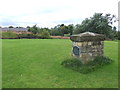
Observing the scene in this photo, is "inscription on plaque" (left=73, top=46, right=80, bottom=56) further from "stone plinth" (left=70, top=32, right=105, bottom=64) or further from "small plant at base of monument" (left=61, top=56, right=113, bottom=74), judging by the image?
"small plant at base of monument" (left=61, top=56, right=113, bottom=74)

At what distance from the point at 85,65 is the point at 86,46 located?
2.02 feet

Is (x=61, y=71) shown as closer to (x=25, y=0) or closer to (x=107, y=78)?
(x=107, y=78)

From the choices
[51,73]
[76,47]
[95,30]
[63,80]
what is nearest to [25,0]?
[76,47]

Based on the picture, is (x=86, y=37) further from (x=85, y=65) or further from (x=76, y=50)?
(x=85, y=65)

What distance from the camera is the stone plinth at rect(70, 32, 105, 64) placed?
4480 millimetres

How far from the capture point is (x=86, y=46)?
14.8 ft

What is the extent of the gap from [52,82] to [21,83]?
754mm

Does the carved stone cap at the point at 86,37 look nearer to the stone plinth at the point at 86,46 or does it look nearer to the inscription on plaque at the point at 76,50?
the stone plinth at the point at 86,46

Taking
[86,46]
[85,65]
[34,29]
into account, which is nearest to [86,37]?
[86,46]

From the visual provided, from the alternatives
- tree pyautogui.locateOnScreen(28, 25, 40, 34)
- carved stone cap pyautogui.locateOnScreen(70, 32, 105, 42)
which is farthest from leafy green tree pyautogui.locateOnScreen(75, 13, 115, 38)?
carved stone cap pyautogui.locateOnScreen(70, 32, 105, 42)

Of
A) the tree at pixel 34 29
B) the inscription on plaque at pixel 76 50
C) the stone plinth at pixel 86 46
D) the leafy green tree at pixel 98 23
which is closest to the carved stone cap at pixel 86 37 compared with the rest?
the stone plinth at pixel 86 46

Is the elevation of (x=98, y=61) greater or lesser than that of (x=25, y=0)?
lesser

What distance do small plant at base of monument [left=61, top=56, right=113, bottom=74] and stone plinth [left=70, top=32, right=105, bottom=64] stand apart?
0.14 m

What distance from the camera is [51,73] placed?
4.09m
